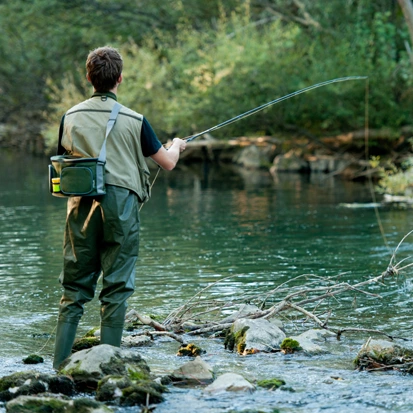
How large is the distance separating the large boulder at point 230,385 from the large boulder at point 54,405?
2.22 feet

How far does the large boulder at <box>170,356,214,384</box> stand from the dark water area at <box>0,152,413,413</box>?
148 millimetres

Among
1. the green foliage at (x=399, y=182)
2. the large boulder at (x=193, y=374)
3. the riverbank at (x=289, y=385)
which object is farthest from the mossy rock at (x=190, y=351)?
the green foliage at (x=399, y=182)

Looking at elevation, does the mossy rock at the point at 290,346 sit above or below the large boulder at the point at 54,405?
below

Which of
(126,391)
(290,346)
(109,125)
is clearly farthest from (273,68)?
(126,391)

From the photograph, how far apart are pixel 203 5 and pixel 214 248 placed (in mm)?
19467

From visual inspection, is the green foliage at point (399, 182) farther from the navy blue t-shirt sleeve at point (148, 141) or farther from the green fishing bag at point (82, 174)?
the green fishing bag at point (82, 174)

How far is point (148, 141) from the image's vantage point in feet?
16.8

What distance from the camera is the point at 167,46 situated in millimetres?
27656

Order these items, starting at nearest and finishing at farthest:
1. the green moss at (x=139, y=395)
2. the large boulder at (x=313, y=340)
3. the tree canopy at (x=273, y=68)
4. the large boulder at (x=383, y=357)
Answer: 1. the green moss at (x=139, y=395)
2. the large boulder at (x=383, y=357)
3. the large boulder at (x=313, y=340)
4. the tree canopy at (x=273, y=68)

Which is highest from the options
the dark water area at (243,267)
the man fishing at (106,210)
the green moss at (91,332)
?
the man fishing at (106,210)

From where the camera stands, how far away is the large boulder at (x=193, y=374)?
5000 millimetres

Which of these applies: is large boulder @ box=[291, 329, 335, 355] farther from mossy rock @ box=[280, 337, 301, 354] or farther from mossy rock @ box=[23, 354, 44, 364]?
mossy rock @ box=[23, 354, 44, 364]

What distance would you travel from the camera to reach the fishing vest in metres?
5.04

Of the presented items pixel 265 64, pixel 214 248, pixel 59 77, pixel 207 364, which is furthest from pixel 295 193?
pixel 59 77
